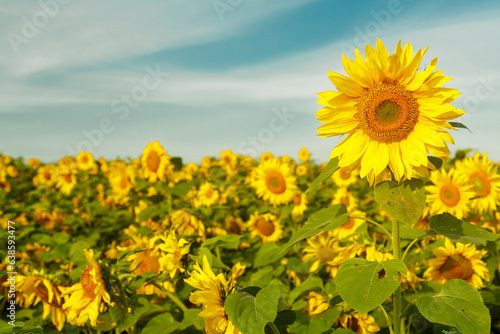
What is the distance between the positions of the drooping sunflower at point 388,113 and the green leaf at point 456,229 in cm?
27

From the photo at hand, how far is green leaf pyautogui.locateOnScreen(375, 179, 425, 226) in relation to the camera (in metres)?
1.73

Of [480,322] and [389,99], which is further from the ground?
[389,99]

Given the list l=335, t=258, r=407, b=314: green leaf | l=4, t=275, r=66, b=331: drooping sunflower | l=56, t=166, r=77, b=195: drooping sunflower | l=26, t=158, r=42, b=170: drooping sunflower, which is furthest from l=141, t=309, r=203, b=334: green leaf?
l=26, t=158, r=42, b=170: drooping sunflower

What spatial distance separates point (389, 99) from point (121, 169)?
530 centimetres

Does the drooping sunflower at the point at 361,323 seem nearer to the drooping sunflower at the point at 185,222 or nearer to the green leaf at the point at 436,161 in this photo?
the green leaf at the point at 436,161

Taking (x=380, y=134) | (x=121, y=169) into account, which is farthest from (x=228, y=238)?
(x=121, y=169)

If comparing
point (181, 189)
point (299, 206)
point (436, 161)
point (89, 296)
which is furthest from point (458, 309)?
point (299, 206)

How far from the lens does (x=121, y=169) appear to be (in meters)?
6.54

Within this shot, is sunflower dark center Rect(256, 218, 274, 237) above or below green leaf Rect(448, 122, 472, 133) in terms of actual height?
below

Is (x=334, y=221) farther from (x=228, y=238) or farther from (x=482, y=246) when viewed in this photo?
(x=482, y=246)

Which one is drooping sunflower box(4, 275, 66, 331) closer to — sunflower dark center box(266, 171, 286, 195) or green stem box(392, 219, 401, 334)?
green stem box(392, 219, 401, 334)

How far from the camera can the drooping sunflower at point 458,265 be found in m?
3.27

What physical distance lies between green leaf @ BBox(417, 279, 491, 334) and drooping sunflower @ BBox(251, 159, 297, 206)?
3.89 m

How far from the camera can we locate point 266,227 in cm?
539
